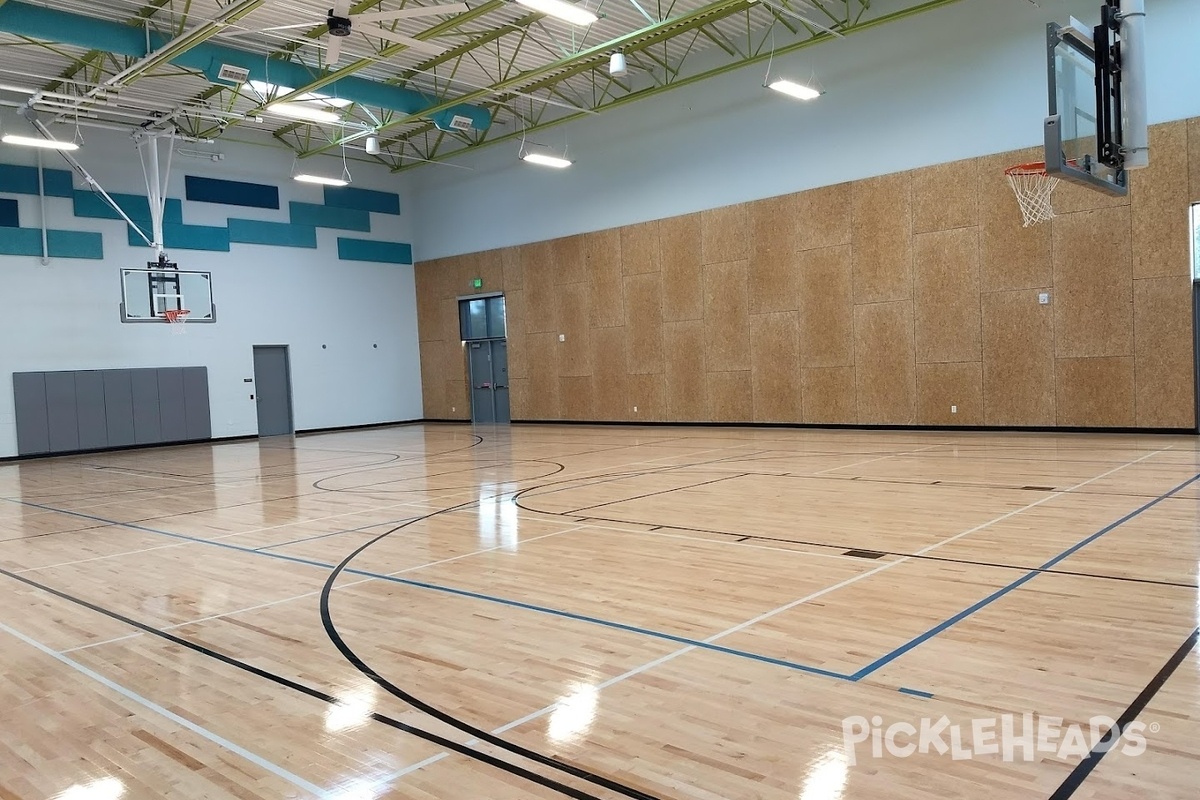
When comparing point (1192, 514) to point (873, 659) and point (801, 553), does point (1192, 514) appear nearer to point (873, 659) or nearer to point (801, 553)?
point (801, 553)

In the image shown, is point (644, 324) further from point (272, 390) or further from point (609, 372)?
point (272, 390)

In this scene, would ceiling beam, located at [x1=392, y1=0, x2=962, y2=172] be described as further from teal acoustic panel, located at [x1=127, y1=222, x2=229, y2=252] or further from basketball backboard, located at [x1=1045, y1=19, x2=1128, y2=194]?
basketball backboard, located at [x1=1045, y1=19, x2=1128, y2=194]

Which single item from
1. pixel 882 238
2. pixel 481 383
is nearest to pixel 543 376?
pixel 481 383

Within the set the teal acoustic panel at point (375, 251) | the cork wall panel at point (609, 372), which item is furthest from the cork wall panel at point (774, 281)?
the teal acoustic panel at point (375, 251)

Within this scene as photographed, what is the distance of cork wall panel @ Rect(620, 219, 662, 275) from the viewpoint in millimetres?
20188

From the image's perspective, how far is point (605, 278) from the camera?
21.4m

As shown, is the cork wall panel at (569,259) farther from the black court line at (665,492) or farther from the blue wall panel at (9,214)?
the blue wall panel at (9,214)

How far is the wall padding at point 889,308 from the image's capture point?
13648 mm

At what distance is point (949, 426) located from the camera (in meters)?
15.9

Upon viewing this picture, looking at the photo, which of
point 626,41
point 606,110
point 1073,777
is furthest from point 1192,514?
point 606,110

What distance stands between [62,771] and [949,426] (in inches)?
600

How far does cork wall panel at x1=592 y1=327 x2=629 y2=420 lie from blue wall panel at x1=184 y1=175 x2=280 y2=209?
31.8ft

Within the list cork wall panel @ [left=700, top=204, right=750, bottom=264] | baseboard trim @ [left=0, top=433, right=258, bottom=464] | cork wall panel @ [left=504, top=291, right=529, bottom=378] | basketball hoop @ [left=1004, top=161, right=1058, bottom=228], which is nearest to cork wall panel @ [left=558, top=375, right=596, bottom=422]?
cork wall panel @ [left=504, top=291, right=529, bottom=378]

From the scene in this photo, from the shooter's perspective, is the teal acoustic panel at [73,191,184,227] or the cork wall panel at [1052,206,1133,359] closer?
the cork wall panel at [1052,206,1133,359]
